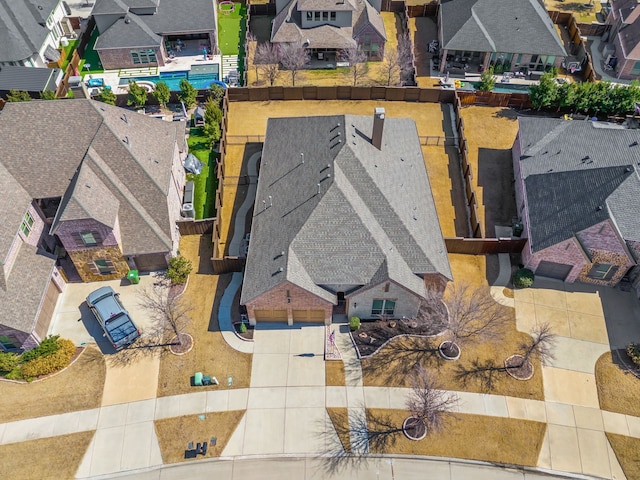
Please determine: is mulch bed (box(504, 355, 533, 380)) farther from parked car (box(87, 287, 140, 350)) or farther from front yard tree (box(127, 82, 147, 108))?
front yard tree (box(127, 82, 147, 108))

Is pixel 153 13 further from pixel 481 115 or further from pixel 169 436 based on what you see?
pixel 169 436

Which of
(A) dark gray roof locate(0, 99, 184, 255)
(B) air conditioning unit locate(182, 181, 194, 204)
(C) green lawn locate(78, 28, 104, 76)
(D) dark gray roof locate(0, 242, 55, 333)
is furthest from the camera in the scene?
(C) green lawn locate(78, 28, 104, 76)

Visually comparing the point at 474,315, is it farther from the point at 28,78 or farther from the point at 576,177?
the point at 28,78

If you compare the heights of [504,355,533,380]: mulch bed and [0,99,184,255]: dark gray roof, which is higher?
[0,99,184,255]: dark gray roof

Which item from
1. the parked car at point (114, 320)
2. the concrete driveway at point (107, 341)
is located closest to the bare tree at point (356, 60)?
the concrete driveway at point (107, 341)

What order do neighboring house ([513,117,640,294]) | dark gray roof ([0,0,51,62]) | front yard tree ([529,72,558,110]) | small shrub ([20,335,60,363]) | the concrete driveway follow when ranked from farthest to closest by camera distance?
dark gray roof ([0,0,51,62])
front yard tree ([529,72,558,110])
neighboring house ([513,117,640,294])
small shrub ([20,335,60,363])
the concrete driveway

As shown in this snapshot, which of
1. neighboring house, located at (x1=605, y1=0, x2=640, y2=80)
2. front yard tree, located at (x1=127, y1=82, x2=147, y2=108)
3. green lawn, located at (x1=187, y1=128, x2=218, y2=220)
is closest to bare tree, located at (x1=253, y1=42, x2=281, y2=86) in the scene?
green lawn, located at (x1=187, y1=128, x2=218, y2=220)

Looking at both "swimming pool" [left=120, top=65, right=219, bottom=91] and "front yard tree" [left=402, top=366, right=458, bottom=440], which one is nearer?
"front yard tree" [left=402, top=366, right=458, bottom=440]

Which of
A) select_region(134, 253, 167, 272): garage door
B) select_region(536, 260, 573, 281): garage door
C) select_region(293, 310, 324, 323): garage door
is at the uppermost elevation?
select_region(134, 253, 167, 272): garage door
